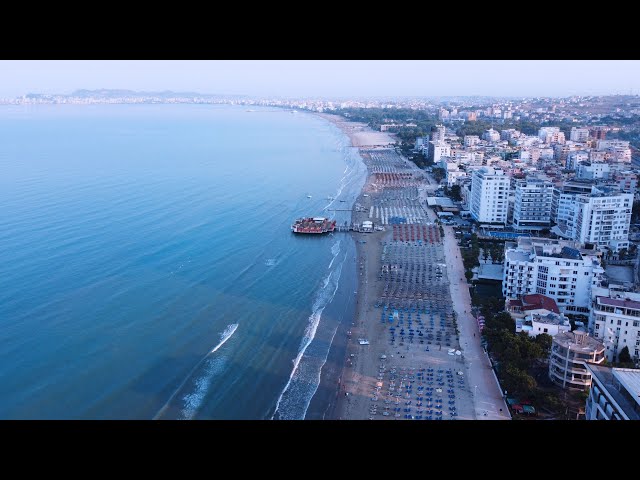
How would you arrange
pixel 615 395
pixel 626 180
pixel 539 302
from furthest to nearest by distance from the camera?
1. pixel 626 180
2. pixel 539 302
3. pixel 615 395

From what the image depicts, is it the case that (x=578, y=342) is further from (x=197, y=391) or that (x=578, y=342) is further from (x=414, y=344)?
(x=197, y=391)

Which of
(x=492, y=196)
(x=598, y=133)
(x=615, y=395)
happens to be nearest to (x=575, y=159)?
(x=492, y=196)

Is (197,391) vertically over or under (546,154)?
under

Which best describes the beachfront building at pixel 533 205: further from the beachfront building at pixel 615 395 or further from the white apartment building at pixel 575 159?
the beachfront building at pixel 615 395

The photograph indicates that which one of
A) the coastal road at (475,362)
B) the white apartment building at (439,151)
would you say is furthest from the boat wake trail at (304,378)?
the white apartment building at (439,151)

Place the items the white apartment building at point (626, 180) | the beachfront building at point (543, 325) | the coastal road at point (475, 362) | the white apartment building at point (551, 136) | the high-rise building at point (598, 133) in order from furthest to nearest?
the high-rise building at point (598, 133)
the white apartment building at point (551, 136)
the white apartment building at point (626, 180)
the beachfront building at point (543, 325)
the coastal road at point (475, 362)
